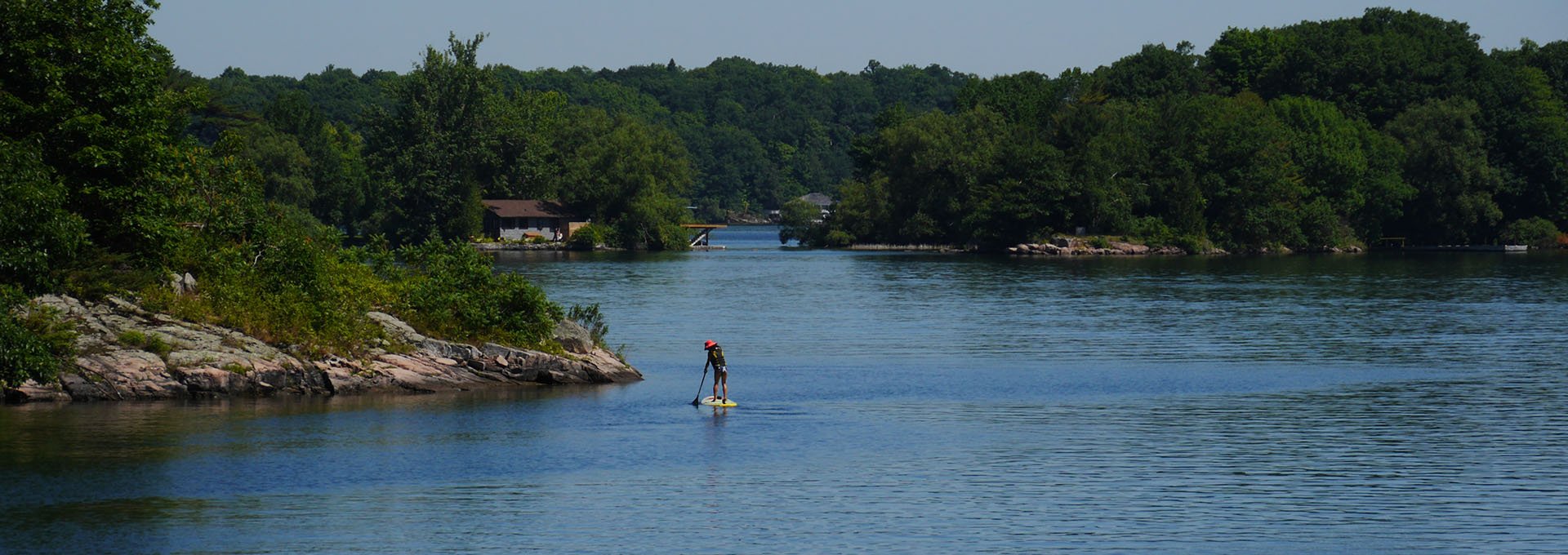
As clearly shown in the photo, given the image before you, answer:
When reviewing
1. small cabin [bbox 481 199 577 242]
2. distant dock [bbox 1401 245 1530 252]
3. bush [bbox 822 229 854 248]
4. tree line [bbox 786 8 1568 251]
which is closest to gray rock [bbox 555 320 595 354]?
tree line [bbox 786 8 1568 251]

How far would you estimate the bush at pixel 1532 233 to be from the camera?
6922 inches

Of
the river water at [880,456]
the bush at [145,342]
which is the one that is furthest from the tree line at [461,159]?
the bush at [145,342]

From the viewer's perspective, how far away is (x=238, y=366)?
46031 mm

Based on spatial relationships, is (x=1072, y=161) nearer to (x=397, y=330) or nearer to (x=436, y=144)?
(x=436, y=144)

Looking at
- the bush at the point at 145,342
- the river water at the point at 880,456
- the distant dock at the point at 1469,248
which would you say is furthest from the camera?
the distant dock at the point at 1469,248

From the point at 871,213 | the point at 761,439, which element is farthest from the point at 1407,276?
the point at 761,439

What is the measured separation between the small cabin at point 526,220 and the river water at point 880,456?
361 feet

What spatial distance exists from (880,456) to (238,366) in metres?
19.5

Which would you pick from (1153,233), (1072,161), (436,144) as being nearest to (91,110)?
→ (436,144)

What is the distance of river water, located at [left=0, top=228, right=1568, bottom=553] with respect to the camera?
29.6m

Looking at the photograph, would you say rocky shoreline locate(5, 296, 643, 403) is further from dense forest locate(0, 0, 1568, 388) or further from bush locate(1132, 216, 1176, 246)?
bush locate(1132, 216, 1176, 246)

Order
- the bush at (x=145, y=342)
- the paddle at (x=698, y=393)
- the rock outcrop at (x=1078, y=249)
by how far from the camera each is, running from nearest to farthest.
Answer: the bush at (x=145, y=342) → the paddle at (x=698, y=393) → the rock outcrop at (x=1078, y=249)

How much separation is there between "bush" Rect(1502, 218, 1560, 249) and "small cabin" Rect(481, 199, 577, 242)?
102816 millimetres

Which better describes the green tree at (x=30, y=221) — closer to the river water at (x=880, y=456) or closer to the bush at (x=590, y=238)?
the river water at (x=880, y=456)
